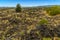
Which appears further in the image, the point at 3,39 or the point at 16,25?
the point at 16,25

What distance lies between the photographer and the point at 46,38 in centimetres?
1795

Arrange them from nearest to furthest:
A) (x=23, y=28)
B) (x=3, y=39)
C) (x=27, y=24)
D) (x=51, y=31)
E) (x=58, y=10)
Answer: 1. (x=3, y=39)
2. (x=51, y=31)
3. (x=23, y=28)
4. (x=27, y=24)
5. (x=58, y=10)

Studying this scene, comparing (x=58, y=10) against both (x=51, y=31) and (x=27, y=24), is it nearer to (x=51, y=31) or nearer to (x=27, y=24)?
(x=27, y=24)

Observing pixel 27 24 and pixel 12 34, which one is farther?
pixel 27 24

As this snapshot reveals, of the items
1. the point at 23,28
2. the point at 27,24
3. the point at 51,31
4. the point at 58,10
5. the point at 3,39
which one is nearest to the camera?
the point at 3,39

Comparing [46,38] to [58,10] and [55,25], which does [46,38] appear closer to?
[55,25]

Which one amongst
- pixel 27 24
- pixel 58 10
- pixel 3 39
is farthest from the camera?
pixel 58 10

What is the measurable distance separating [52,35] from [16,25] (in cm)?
395

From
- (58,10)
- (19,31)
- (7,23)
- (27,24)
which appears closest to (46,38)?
(19,31)

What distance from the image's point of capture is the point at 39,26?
19.4 m

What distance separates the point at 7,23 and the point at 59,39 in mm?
5988

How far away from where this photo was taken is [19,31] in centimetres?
1939

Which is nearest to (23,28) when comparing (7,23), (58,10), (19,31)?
(19,31)

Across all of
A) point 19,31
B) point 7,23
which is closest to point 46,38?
point 19,31
